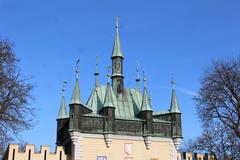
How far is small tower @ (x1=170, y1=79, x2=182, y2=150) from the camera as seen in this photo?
4281 cm

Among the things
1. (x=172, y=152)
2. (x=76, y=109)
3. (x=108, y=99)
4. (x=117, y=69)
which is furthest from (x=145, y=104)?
(x=76, y=109)

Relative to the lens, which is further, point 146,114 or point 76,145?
point 146,114

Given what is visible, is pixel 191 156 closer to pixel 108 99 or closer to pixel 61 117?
pixel 108 99

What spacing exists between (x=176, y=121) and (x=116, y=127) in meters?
6.95

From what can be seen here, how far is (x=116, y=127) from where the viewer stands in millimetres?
41062

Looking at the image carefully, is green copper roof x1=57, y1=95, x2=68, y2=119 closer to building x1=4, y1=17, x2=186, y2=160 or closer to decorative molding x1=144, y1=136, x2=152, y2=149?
building x1=4, y1=17, x2=186, y2=160

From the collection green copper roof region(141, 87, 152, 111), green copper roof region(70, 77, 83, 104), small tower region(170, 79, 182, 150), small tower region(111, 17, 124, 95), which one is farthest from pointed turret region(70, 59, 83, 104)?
small tower region(170, 79, 182, 150)

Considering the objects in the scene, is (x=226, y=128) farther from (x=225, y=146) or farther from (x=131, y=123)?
(x=131, y=123)

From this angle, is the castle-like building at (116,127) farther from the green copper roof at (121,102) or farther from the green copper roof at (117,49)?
the green copper roof at (117,49)

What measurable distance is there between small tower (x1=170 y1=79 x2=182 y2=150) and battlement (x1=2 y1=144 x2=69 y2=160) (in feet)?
37.5

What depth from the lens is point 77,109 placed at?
40.2 m

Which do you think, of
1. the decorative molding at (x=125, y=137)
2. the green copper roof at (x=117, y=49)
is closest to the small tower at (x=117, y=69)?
the green copper roof at (x=117, y=49)

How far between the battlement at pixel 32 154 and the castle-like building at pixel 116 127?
1.11 m

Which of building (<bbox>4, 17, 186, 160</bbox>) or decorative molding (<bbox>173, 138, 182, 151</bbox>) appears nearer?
building (<bbox>4, 17, 186, 160</bbox>)
